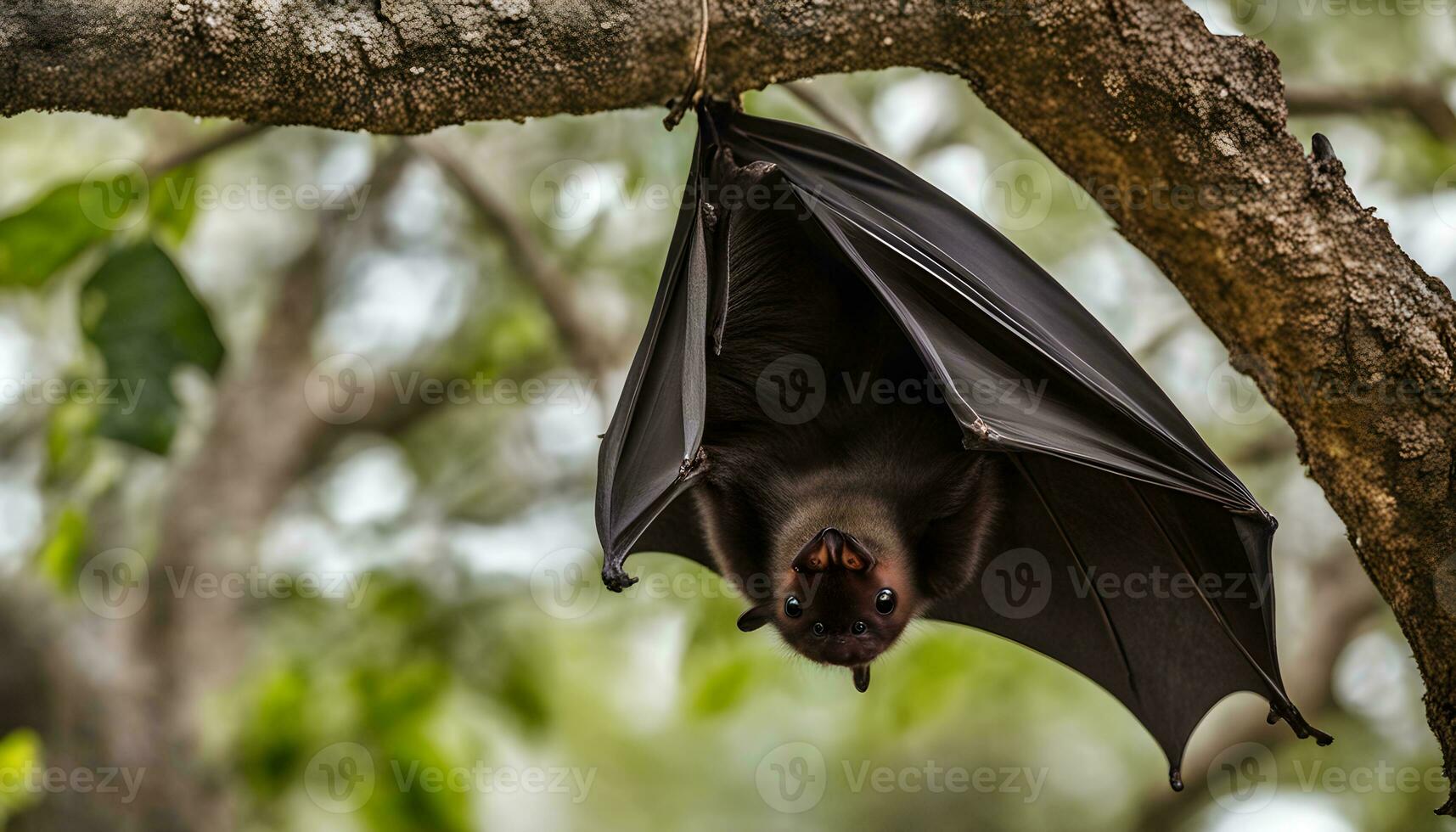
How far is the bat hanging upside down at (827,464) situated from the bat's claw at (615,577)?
733 mm

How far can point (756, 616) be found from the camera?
412 cm

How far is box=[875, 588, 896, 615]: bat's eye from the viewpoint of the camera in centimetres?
375

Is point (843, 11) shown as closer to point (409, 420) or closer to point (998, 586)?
point (998, 586)

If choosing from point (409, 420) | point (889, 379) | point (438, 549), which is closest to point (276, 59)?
point (889, 379)

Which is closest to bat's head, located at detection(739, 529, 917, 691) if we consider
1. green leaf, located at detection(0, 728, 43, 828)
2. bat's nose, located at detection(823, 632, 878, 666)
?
bat's nose, located at detection(823, 632, 878, 666)

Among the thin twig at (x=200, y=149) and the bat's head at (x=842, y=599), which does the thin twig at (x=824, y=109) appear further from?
the thin twig at (x=200, y=149)

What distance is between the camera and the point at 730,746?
15.3m

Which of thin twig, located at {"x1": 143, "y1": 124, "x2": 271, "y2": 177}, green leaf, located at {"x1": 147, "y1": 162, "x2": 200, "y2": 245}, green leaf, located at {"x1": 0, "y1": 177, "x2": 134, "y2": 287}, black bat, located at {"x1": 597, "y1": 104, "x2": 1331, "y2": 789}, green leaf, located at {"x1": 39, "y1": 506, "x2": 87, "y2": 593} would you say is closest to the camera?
black bat, located at {"x1": 597, "y1": 104, "x2": 1331, "y2": 789}

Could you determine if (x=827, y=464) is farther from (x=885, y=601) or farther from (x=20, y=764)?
(x=20, y=764)

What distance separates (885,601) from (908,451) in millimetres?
597

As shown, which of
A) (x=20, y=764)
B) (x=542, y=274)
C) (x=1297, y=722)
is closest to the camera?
(x=1297, y=722)

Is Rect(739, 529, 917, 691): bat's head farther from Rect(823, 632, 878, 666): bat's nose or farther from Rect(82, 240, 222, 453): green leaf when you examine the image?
Rect(82, 240, 222, 453): green leaf

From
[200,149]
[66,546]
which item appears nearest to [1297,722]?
[200,149]

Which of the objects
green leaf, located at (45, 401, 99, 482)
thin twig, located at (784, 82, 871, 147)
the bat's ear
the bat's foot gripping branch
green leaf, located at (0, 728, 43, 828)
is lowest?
green leaf, located at (0, 728, 43, 828)
